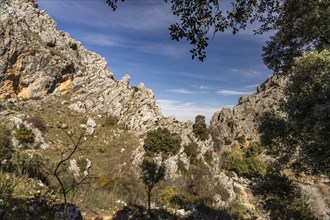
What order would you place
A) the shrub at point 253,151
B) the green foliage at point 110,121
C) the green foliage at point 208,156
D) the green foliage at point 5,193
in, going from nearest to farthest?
the green foliage at point 5,193
the green foliage at point 208,156
the green foliage at point 110,121
the shrub at point 253,151

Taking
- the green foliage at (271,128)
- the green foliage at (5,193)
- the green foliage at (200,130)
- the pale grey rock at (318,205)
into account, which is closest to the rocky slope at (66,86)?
the green foliage at (200,130)

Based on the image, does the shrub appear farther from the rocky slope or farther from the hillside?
the rocky slope

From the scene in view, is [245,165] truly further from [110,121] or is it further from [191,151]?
[110,121]

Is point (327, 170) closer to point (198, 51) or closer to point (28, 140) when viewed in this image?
point (198, 51)

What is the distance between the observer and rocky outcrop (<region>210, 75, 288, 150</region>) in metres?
61.8

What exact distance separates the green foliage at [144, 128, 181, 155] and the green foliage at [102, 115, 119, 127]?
9.37m

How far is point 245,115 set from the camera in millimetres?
67062

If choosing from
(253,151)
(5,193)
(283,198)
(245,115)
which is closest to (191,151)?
(253,151)

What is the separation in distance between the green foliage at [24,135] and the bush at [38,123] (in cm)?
273

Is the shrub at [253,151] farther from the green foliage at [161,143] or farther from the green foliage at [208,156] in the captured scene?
the green foliage at [161,143]

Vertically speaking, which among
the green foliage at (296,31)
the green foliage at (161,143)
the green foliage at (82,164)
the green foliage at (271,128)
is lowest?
the green foliage at (82,164)

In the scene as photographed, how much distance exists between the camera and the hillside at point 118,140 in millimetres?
25562

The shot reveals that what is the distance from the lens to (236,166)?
1932 inches

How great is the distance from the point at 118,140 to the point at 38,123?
1225 cm
